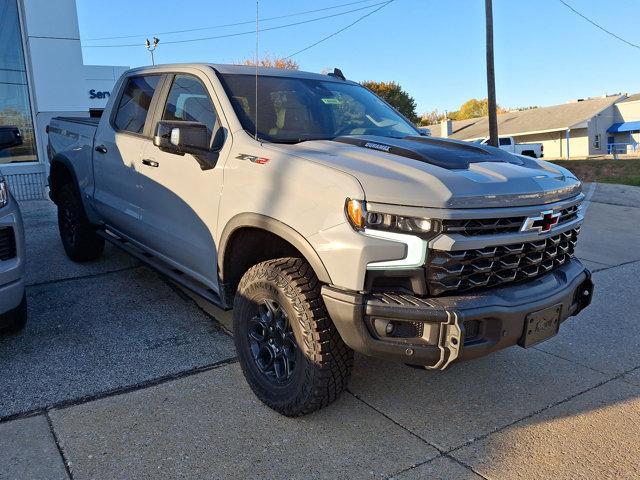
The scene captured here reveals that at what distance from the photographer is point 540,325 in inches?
113

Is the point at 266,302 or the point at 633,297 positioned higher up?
the point at 266,302

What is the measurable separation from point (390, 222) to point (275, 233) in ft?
2.26

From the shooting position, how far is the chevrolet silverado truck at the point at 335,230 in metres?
2.63

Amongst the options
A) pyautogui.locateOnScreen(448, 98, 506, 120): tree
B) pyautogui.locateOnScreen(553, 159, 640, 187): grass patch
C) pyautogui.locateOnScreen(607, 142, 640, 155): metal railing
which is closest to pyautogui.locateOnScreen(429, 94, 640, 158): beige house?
pyautogui.locateOnScreen(607, 142, 640, 155): metal railing

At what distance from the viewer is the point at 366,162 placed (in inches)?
116

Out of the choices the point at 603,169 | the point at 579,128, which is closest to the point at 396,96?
the point at 579,128

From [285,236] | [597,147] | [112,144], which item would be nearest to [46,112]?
[112,144]

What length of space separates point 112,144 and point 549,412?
13.0ft

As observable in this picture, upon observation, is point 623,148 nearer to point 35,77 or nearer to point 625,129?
point 625,129

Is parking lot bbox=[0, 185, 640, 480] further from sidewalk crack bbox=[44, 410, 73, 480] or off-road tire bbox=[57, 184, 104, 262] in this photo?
off-road tire bbox=[57, 184, 104, 262]

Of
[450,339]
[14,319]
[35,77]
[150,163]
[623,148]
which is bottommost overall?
[623,148]

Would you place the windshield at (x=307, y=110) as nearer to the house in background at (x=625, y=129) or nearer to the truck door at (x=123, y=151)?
the truck door at (x=123, y=151)

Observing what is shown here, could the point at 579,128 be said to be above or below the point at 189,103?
below

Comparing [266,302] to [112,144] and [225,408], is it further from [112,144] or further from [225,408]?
[112,144]
